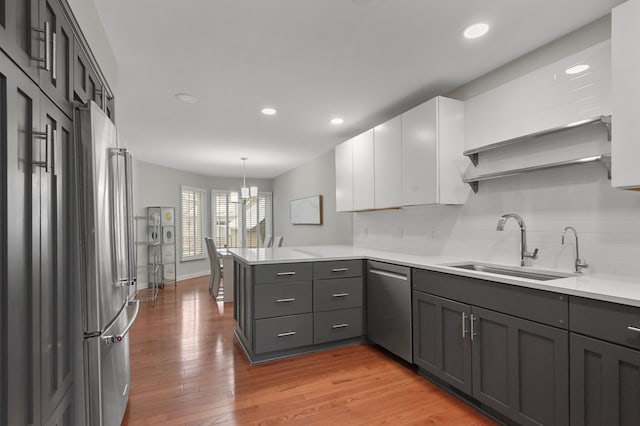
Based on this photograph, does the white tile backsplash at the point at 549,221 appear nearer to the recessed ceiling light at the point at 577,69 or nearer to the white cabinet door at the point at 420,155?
the white cabinet door at the point at 420,155

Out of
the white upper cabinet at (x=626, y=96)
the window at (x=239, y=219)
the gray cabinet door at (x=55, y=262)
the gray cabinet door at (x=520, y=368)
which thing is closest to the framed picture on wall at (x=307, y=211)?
the window at (x=239, y=219)

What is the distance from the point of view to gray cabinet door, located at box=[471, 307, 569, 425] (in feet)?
5.33

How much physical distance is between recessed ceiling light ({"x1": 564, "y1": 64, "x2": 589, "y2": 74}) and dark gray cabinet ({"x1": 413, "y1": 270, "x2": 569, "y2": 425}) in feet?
4.71

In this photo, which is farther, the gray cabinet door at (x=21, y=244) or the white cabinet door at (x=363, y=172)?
the white cabinet door at (x=363, y=172)

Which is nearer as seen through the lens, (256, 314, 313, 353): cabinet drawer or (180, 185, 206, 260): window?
(256, 314, 313, 353): cabinet drawer

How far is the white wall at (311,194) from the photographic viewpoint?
5.24 m

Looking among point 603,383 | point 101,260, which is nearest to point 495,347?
point 603,383

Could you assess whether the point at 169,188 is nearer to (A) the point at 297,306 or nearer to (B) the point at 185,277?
(B) the point at 185,277

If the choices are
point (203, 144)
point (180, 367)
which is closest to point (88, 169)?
point (180, 367)

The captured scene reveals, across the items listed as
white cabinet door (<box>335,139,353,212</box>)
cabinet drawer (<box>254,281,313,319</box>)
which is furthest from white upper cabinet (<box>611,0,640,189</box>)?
white cabinet door (<box>335,139,353,212</box>)

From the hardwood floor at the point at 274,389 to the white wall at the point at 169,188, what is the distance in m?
3.48

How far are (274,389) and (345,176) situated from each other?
8.57ft

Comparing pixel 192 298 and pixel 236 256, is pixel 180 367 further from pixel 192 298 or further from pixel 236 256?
pixel 192 298

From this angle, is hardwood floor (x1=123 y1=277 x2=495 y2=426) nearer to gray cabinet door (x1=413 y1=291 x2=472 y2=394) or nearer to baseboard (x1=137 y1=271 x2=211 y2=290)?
gray cabinet door (x1=413 y1=291 x2=472 y2=394)
